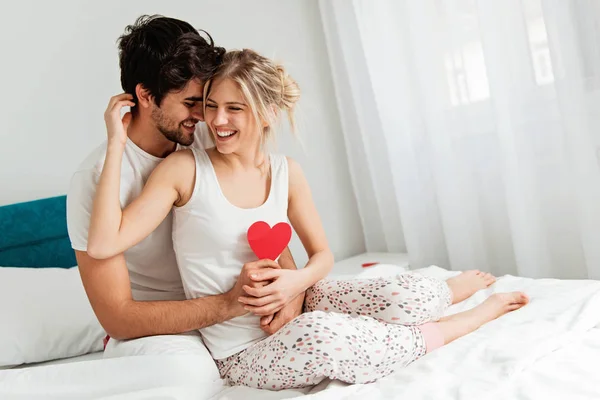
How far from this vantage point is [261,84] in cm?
173

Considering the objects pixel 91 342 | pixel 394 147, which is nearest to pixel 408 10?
pixel 394 147

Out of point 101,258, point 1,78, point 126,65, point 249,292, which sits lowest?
point 249,292

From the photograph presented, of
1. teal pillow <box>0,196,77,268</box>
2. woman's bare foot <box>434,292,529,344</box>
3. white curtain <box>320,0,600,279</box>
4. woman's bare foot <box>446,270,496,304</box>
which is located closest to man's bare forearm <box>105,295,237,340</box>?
woman's bare foot <box>434,292,529,344</box>

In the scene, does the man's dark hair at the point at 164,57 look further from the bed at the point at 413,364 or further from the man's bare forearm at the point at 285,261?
the bed at the point at 413,364

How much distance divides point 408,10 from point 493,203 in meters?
0.87

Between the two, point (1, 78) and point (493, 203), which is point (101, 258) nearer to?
point (1, 78)

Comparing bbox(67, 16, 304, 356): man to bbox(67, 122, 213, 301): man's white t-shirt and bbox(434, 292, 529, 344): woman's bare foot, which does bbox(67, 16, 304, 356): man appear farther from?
bbox(434, 292, 529, 344): woman's bare foot

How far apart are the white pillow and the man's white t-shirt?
0.45 metres

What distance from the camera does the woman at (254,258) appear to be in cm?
144

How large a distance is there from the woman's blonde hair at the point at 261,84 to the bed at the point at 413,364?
25.9 inches

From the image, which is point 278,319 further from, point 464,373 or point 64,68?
point 64,68

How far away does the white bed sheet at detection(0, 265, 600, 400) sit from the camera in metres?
1.25

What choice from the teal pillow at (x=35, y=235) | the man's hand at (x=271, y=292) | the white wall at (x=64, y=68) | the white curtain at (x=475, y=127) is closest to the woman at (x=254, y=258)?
the man's hand at (x=271, y=292)

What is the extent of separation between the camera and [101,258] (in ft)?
5.15
